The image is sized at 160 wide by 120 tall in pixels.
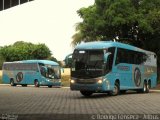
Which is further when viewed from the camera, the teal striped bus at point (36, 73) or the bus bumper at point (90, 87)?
the teal striped bus at point (36, 73)

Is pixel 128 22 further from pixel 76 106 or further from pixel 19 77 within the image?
pixel 76 106

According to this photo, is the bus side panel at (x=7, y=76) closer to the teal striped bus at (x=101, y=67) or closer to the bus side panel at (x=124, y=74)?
the bus side panel at (x=124, y=74)

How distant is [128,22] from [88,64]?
2132 centimetres

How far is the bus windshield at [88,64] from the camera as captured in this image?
2764 cm

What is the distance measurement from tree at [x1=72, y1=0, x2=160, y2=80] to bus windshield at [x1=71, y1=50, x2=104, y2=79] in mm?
19776

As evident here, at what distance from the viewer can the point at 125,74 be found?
31.6m

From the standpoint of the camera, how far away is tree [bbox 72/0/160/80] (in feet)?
157

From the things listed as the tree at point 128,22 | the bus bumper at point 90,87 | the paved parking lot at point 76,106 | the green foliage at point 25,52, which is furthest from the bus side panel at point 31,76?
the green foliage at point 25,52

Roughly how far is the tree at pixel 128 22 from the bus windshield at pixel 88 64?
19.8 meters

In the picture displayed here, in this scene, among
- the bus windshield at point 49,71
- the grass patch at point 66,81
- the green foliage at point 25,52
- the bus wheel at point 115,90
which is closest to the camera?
the bus wheel at point 115,90

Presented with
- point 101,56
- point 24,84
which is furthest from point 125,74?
point 24,84

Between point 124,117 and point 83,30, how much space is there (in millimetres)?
37572

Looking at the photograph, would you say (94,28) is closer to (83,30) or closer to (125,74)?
(83,30)

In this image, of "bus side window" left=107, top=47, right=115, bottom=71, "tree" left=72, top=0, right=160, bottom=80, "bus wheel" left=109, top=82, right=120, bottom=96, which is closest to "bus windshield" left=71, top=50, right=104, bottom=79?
"bus side window" left=107, top=47, right=115, bottom=71
